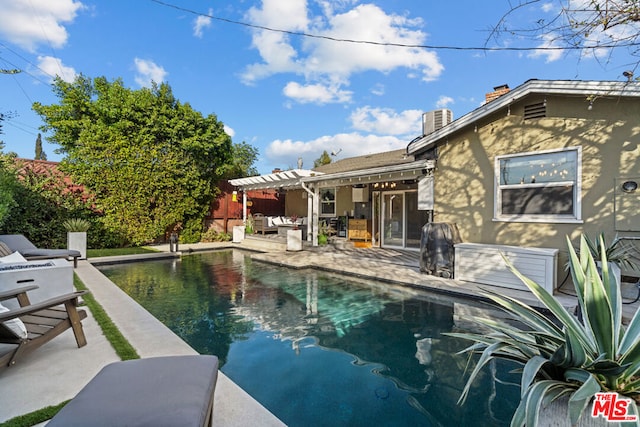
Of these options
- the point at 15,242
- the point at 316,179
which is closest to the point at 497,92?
the point at 316,179

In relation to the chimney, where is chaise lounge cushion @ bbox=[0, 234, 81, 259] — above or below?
below

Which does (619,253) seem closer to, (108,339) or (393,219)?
(393,219)

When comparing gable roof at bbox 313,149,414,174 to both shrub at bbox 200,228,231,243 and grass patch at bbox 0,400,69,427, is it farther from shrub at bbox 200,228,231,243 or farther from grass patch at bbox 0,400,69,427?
grass patch at bbox 0,400,69,427

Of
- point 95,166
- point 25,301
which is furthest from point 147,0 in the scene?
point 25,301

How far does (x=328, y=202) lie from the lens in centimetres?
1606

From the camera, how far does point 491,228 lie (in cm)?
743

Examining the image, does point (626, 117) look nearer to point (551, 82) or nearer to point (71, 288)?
point (551, 82)

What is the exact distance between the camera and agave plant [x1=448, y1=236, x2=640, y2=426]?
140cm

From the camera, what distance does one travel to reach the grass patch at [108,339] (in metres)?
2.27

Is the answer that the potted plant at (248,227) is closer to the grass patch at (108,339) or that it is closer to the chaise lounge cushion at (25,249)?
the chaise lounge cushion at (25,249)

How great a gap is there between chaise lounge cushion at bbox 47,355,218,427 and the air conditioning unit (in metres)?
9.42

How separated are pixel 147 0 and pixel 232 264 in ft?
27.0

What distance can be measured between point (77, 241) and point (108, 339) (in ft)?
27.5

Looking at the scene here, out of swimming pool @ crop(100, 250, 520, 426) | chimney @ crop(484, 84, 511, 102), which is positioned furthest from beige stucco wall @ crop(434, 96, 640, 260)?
swimming pool @ crop(100, 250, 520, 426)
